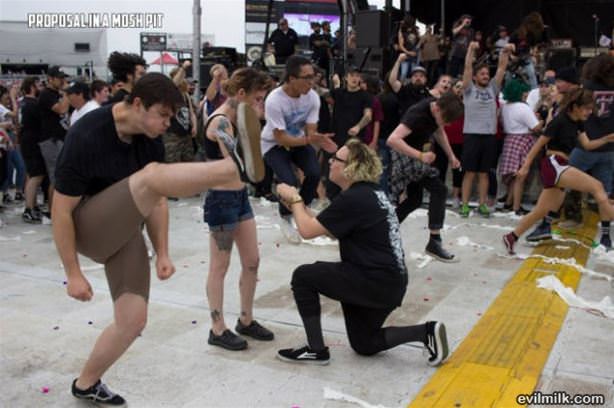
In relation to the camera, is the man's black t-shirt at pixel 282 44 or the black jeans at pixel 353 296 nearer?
the black jeans at pixel 353 296

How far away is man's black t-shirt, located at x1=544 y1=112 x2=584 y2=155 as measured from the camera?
21.9ft

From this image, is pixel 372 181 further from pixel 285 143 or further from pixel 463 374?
pixel 285 143

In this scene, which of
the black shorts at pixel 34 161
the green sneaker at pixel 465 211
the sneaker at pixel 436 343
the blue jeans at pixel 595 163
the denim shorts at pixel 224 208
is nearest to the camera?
the sneaker at pixel 436 343

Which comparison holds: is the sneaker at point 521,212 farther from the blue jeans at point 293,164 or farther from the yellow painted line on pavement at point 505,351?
the blue jeans at point 293,164

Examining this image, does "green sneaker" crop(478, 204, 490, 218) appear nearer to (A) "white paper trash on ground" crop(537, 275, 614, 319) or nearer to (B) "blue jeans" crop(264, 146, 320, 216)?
(A) "white paper trash on ground" crop(537, 275, 614, 319)


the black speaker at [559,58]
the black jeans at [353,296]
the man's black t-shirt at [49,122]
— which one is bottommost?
the black jeans at [353,296]

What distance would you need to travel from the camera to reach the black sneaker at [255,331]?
169 inches

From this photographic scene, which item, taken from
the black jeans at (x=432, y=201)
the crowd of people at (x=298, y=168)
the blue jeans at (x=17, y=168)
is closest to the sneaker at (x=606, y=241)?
the crowd of people at (x=298, y=168)

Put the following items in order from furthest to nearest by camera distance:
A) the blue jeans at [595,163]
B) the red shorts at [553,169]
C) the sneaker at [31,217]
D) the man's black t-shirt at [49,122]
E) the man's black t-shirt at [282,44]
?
the man's black t-shirt at [282,44] → the sneaker at [31,217] → the man's black t-shirt at [49,122] → the blue jeans at [595,163] → the red shorts at [553,169]

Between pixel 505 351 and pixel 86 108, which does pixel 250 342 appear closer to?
pixel 505 351

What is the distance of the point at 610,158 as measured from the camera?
7012 millimetres

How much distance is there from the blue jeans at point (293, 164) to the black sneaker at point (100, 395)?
8.55 feet

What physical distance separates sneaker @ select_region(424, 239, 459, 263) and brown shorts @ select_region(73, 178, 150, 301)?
11.8 ft

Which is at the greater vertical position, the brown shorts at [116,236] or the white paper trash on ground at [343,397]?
the brown shorts at [116,236]
